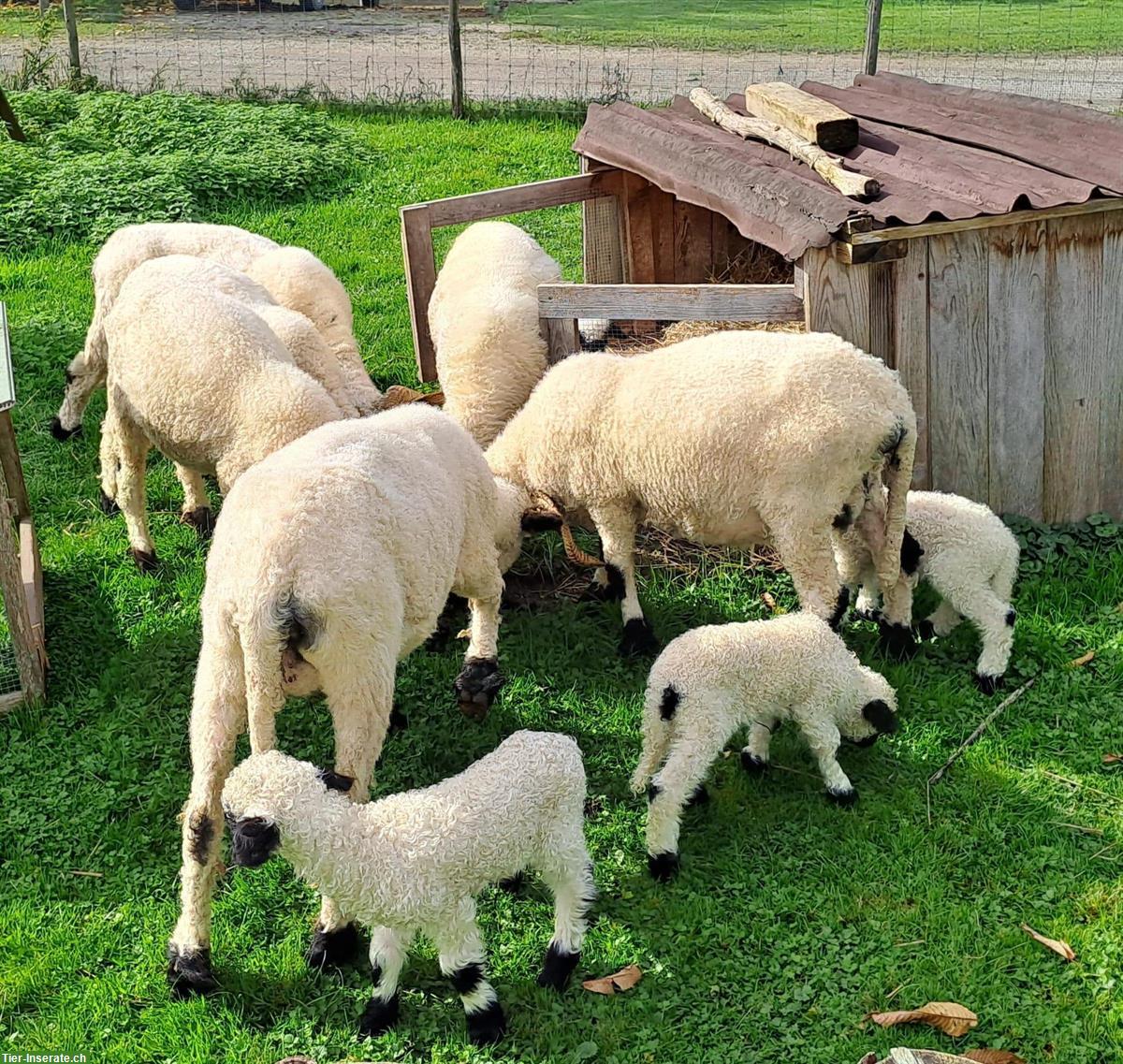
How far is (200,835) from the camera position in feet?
13.8

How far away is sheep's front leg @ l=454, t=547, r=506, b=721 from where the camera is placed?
5.49 meters

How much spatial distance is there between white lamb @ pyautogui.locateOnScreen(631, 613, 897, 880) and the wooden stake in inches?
90.9

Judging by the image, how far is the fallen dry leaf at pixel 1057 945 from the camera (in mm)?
4316

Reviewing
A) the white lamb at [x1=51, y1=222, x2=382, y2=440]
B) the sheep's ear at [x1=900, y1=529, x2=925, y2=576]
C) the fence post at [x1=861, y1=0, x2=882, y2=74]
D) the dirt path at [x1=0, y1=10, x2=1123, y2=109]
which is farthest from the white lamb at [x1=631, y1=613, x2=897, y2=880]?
the dirt path at [x1=0, y1=10, x2=1123, y2=109]

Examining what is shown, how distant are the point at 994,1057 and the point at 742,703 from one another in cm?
148

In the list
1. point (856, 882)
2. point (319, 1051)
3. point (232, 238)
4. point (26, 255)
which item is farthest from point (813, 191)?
point (26, 255)

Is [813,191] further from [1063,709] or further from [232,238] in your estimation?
[232,238]

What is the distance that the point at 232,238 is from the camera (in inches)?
318

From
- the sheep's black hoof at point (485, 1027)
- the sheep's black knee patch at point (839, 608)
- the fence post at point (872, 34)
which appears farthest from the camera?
the fence post at point (872, 34)

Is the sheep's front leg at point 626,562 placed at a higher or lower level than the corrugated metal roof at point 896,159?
lower

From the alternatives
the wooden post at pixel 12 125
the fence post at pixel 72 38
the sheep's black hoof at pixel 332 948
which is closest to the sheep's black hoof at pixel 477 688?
the sheep's black hoof at pixel 332 948

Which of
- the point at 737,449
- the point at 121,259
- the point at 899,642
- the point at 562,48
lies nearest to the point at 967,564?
the point at 899,642

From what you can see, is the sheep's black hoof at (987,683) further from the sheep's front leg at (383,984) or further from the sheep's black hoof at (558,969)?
the sheep's front leg at (383,984)

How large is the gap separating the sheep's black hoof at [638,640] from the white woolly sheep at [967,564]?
99 cm
